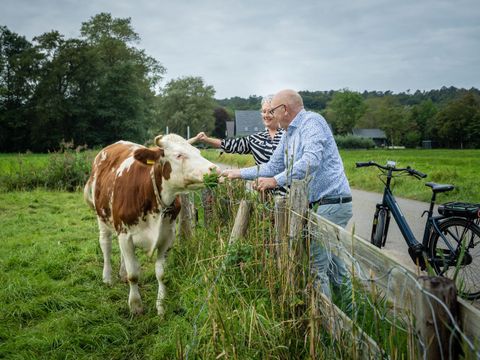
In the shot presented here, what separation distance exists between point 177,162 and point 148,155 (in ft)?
1.12

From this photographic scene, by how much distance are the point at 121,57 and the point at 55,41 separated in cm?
731

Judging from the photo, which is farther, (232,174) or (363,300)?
(232,174)

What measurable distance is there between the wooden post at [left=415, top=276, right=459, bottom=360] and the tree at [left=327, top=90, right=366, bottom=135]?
103m

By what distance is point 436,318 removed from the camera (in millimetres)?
1508

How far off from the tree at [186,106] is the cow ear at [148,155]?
70.8 meters

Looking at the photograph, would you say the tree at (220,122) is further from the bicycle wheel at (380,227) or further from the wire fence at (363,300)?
the wire fence at (363,300)

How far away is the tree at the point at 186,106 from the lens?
75.2 meters

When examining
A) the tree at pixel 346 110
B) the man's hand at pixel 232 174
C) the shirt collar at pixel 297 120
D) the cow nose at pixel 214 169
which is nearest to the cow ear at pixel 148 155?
the cow nose at pixel 214 169

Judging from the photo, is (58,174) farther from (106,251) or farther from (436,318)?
(436,318)

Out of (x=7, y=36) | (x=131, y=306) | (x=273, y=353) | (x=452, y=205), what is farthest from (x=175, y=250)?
(x=7, y=36)

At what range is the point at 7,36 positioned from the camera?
163 feet

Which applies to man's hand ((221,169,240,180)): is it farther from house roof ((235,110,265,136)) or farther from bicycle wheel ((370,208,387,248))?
house roof ((235,110,265,136))

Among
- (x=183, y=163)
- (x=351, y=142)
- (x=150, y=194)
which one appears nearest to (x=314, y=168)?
(x=183, y=163)

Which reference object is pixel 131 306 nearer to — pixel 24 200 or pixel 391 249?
pixel 391 249
